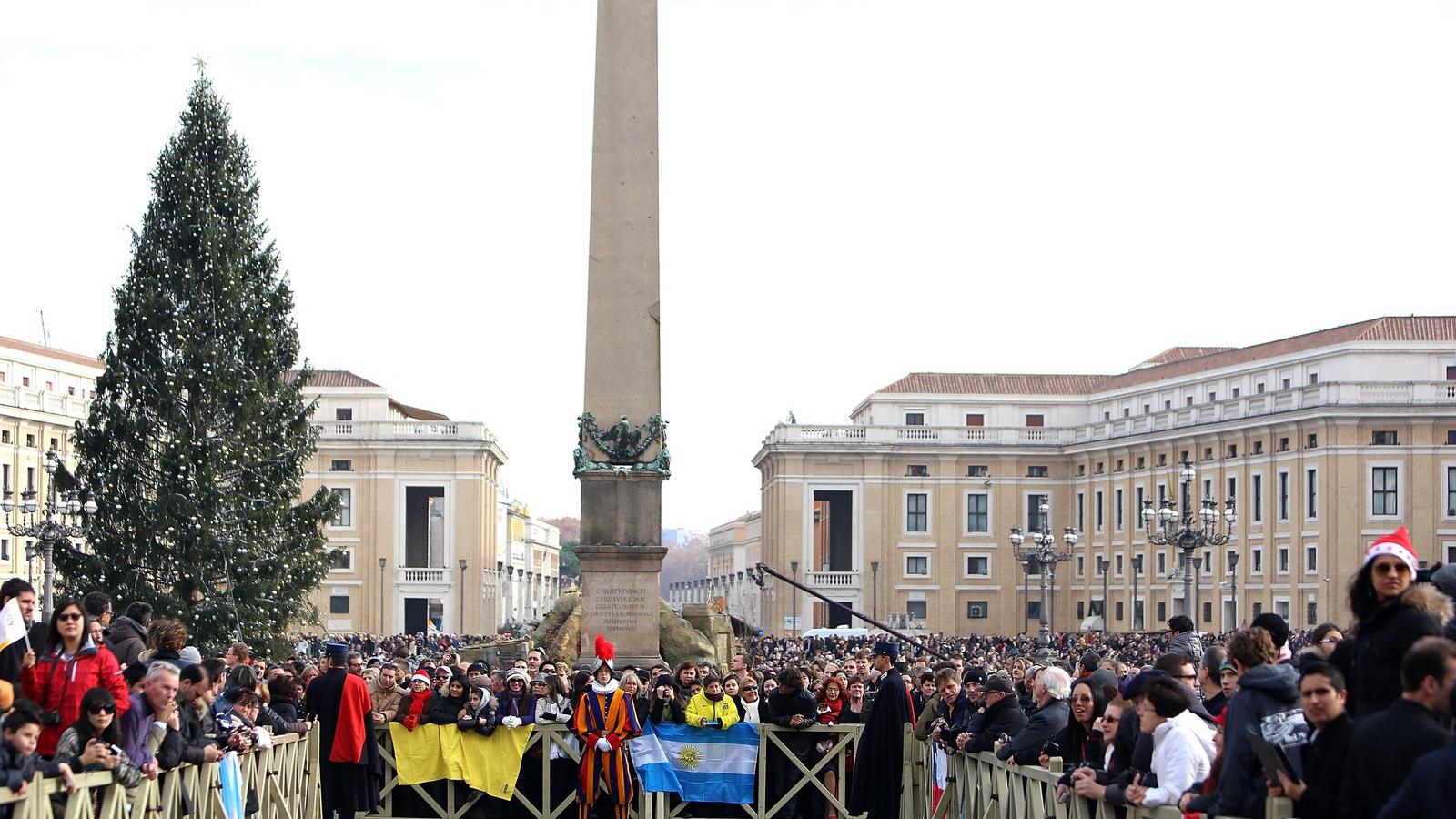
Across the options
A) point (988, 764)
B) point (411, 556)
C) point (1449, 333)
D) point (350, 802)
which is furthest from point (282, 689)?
point (411, 556)

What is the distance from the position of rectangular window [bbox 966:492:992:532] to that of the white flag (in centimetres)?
8710

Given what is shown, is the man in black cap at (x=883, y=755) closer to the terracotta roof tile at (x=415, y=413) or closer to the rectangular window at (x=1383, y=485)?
the rectangular window at (x=1383, y=485)

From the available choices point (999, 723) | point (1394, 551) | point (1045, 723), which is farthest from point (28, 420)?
point (1394, 551)

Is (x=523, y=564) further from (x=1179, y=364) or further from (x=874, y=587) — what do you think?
(x=1179, y=364)

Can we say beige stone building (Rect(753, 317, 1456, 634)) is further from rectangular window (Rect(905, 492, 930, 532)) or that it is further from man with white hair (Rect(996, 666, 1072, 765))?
man with white hair (Rect(996, 666, 1072, 765))

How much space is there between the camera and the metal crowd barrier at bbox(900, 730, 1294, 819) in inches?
390

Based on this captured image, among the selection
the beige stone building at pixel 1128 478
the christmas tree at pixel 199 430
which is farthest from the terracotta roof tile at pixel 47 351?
the christmas tree at pixel 199 430

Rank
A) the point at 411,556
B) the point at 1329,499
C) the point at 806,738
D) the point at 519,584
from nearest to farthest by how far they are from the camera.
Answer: the point at 806,738
the point at 1329,499
the point at 411,556
the point at 519,584

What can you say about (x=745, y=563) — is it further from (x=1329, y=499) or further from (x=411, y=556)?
(x=1329, y=499)

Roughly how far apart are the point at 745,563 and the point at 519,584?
18.5 metres

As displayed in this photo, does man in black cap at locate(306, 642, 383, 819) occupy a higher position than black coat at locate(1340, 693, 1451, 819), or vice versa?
black coat at locate(1340, 693, 1451, 819)

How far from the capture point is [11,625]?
413 inches

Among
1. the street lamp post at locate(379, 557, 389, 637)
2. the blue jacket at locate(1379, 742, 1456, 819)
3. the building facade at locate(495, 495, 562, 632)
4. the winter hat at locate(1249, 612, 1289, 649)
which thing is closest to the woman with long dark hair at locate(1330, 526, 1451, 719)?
the blue jacket at locate(1379, 742, 1456, 819)

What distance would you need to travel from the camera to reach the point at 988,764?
1293 centimetres
